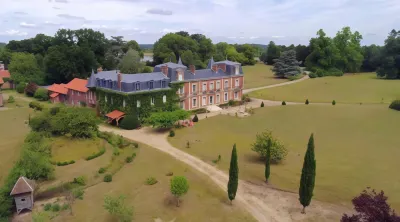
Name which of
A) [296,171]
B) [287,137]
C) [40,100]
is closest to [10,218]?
[296,171]

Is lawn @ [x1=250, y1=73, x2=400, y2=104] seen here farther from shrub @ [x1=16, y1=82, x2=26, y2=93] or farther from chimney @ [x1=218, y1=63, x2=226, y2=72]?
shrub @ [x1=16, y1=82, x2=26, y2=93]

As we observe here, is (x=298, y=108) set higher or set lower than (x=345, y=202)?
higher

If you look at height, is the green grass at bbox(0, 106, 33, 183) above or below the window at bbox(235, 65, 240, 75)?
below

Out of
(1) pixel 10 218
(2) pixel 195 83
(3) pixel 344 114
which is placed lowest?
(1) pixel 10 218

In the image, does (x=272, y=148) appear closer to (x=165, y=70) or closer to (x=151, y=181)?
(x=151, y=181)

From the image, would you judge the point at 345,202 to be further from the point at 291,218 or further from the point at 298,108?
the point at 298,108

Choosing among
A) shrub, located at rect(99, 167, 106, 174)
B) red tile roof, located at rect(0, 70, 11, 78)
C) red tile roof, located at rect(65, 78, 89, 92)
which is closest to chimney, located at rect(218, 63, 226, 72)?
red tile roof, located at rect(65, 78, 89, 92)

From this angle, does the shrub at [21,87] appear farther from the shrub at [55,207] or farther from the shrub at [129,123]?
the shrub at [55,207]

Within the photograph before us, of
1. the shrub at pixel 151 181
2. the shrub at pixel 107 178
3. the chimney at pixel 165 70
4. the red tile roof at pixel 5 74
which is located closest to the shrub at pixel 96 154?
the shrub at pixel 107 178
